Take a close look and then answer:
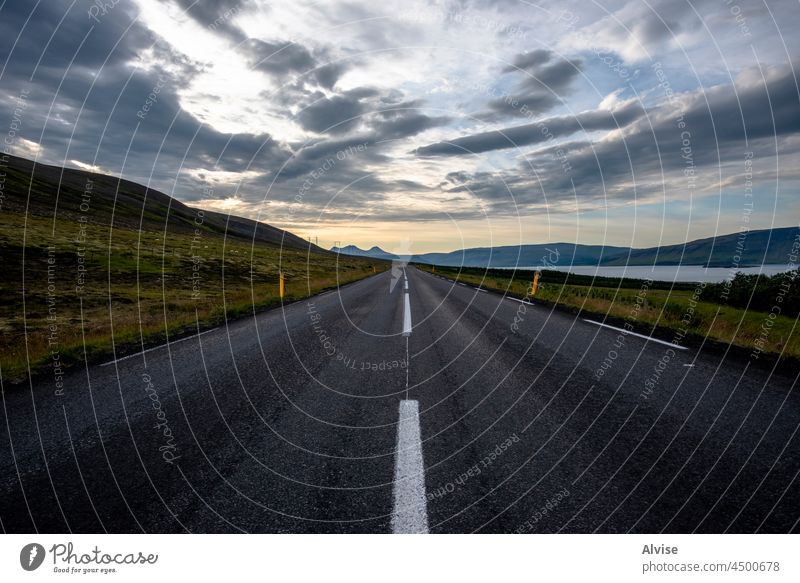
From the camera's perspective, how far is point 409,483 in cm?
312

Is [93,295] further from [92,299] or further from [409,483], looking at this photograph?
[409,483]

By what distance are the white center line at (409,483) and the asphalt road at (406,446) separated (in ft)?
0.05

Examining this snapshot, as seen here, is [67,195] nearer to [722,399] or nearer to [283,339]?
[283,339]

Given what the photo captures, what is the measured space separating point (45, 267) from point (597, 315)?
36.8 m

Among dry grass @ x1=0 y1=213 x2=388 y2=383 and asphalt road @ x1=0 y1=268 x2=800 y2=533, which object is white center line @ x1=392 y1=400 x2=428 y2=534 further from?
dry grass @ x1=0 y1=213 x2=388 y2=383

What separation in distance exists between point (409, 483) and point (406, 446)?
0.65 metres

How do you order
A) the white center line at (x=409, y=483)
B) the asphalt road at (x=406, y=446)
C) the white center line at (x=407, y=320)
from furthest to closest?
the white center line at (x=407, y=320), the asphalt road at (x=406, y=446), the white center line at (x=409, y=483)

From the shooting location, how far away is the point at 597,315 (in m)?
13.6

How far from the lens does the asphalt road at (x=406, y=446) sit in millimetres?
2781

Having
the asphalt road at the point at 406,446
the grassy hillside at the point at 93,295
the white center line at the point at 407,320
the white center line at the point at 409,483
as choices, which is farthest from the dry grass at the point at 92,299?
the white center line at the point at 409,483

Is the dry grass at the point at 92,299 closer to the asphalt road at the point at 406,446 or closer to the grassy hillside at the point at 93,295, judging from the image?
the grassy hillside at the point at 93,295

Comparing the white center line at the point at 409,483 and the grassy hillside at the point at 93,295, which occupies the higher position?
the white center line at the point at 409,483

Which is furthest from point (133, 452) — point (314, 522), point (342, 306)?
point (342, 306)

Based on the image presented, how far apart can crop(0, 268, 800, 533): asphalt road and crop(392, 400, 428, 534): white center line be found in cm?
2
